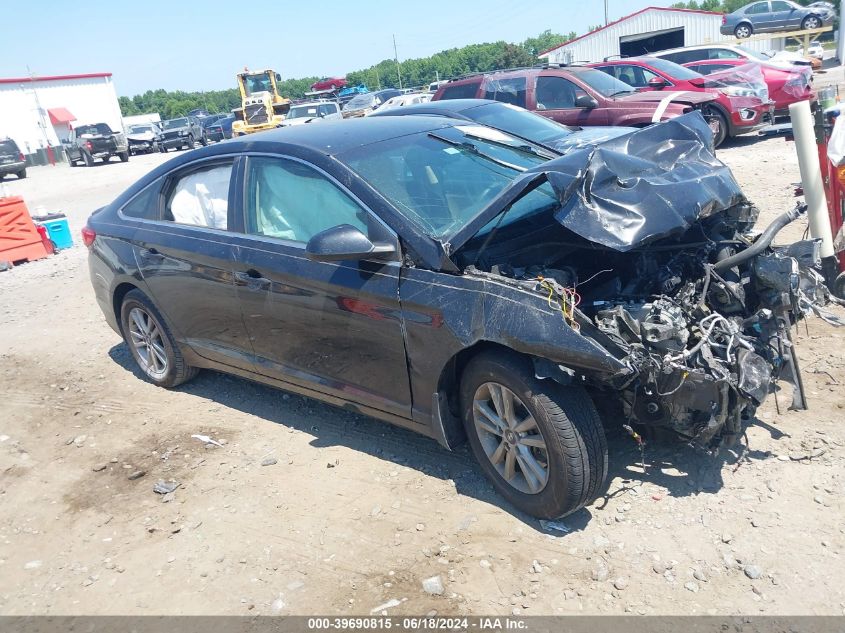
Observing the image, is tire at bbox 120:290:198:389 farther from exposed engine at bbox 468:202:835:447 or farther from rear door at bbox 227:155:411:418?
exposed engine at bbox 468:202:835:447

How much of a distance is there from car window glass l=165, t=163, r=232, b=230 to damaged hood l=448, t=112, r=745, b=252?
1914 millimetres

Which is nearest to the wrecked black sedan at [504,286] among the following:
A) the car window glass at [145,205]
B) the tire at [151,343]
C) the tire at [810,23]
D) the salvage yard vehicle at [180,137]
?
the car window glass at [145,205]

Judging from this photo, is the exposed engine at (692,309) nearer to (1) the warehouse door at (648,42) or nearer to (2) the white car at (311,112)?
(2) the white car at (311,112)

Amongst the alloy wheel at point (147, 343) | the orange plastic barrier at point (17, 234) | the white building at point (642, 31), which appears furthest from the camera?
the white building at point (642, 31)

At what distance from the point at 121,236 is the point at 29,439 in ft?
5.35

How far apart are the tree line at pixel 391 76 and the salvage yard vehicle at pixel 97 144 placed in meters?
31.5

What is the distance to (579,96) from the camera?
1239 cm

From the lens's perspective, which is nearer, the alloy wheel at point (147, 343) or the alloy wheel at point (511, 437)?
the alloy wheel at point (511, 437)

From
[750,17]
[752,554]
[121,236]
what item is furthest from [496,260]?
[750,17]

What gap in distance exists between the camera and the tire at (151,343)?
5.48m

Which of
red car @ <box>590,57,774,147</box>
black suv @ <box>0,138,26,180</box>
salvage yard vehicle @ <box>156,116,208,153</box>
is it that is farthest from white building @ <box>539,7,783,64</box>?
black suv @ <box>0,138,26,180</box>

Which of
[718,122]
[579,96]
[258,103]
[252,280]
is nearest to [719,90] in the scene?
[718,122]

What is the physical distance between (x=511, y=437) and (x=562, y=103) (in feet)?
33.4

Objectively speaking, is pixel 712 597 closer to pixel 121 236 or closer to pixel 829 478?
pixel 829 478
